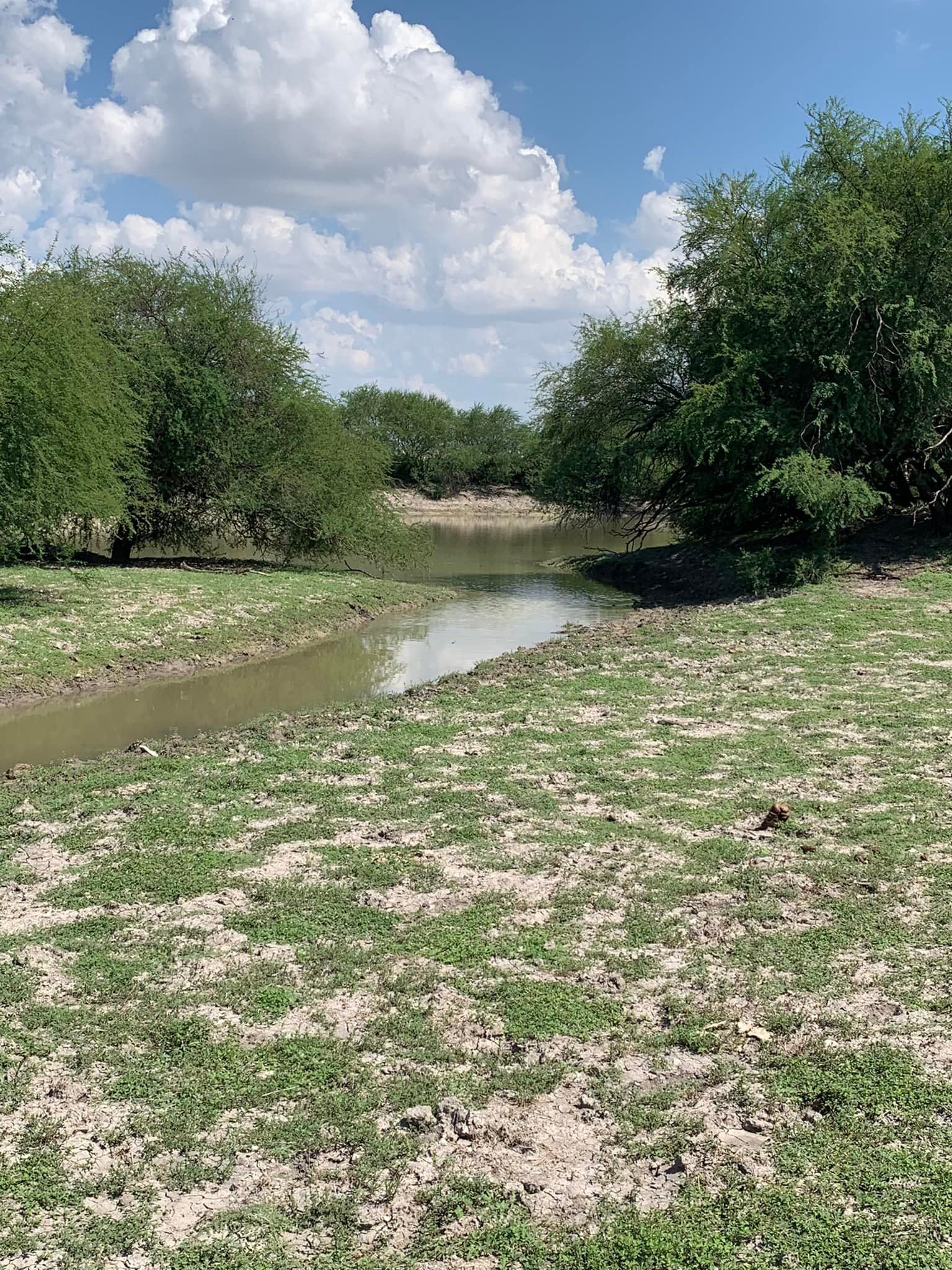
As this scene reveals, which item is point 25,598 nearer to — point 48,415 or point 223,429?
point 48,415

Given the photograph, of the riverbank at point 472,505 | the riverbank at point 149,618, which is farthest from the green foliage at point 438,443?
the riverbank at point 149,618

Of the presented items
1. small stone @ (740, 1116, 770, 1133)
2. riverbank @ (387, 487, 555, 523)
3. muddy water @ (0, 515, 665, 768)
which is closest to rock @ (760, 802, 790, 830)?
small stone @ (740, 1116, 770, 1133)

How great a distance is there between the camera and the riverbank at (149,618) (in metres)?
14.4

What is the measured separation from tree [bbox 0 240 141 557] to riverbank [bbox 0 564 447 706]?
4.54 feet

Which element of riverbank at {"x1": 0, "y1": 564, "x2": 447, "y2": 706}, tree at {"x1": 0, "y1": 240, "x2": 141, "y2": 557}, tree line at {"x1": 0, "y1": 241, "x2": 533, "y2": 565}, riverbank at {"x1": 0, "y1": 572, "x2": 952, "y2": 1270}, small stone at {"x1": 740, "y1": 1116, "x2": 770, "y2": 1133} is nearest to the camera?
riverbank at {"x1": 0, "y1": 572, "x2": 952, "y2": 1270}

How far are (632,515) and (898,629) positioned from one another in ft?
54.8

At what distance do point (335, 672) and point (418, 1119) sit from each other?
41.3ft

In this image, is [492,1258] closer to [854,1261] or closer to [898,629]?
[854,1261]

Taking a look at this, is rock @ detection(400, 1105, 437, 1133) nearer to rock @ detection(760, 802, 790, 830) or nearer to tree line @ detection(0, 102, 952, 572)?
rock @ detection(760, 802, 790, 830)

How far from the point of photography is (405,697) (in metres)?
12.6

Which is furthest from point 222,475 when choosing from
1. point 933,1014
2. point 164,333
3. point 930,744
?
point 933,1014

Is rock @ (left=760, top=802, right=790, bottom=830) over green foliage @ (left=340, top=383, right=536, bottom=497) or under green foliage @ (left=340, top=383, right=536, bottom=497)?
under

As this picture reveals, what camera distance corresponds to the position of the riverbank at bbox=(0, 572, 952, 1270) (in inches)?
148

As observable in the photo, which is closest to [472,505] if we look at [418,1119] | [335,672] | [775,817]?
[335,672]
